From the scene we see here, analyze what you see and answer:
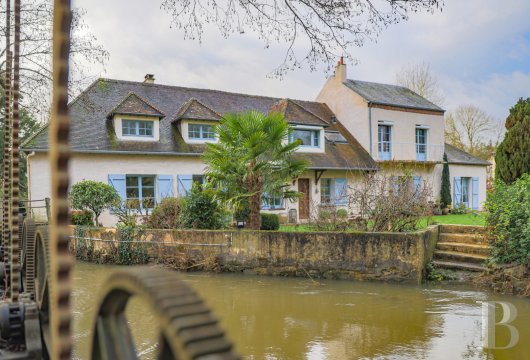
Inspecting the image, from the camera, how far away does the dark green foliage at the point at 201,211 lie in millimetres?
13312

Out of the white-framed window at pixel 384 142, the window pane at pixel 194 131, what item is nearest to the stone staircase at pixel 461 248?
the window pane at pixel 194 131

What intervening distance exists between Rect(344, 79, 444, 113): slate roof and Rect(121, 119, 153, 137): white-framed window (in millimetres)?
11955

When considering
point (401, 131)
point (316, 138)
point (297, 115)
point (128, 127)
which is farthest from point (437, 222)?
point (128, 127)

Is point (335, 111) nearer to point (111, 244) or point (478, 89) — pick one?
point (478, 89)

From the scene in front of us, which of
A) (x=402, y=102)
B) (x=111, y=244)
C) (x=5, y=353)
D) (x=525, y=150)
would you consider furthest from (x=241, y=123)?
(x=402, y=102)

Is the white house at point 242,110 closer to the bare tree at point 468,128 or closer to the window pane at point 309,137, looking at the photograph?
the window pane at point 309,137

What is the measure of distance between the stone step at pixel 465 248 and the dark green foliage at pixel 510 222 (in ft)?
2.15

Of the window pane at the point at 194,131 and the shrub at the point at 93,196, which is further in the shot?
the window pane at the point at 194,131

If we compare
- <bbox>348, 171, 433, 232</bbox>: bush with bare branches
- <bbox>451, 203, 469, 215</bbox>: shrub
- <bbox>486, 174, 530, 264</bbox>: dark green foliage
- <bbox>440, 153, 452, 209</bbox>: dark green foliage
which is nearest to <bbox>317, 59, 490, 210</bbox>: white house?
<bbox>440, 153, 452, 209</bbox>: dark green foliage

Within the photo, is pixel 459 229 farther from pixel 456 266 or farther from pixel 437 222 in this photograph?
pixel 437 222

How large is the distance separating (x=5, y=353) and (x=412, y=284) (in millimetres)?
9558

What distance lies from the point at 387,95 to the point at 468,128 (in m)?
16.0

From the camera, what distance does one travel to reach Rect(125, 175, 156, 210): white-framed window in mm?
18734

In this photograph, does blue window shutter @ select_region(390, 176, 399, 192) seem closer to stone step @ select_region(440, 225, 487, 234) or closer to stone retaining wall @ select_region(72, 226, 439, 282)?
stone retaining wall @ select_region(72, 226, 439, 282)
